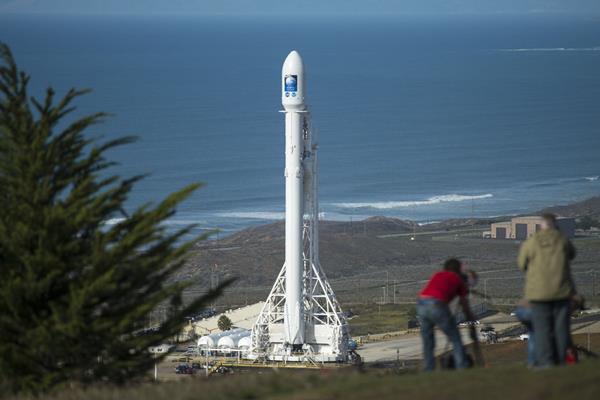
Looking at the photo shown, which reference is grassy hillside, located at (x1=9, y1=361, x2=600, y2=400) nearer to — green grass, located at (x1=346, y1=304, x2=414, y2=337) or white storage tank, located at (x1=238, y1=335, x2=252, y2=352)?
white storage tank, located at (x1=238, y1=335, x2=252, y2=352)

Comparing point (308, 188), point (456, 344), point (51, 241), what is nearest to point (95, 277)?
point (51, 241)

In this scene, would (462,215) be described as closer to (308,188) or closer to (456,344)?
(308,188)

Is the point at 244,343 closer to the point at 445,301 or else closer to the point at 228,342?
the point at 228,342

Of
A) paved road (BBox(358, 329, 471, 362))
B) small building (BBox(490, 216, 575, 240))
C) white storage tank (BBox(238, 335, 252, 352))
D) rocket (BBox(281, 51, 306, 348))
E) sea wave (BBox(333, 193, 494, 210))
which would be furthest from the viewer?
sea wave (BBox(333, 193, 494, 210))

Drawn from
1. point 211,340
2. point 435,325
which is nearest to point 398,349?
point 211,340

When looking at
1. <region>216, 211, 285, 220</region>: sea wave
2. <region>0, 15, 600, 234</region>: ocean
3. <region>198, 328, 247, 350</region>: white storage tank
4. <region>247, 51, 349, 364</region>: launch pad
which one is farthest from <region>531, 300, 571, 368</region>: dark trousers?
A: <region>216, 211, 285, 220</region>: sea wave
